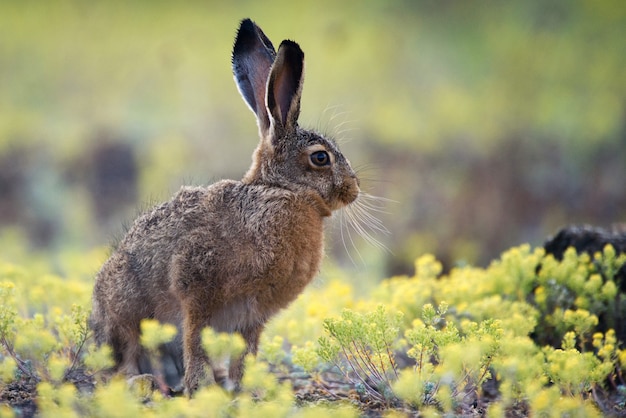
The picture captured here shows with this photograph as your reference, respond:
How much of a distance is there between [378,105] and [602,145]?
354cm

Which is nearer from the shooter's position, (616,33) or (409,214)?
(409,214)

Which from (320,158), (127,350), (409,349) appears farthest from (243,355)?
(320,158)

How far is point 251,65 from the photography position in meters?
5.86

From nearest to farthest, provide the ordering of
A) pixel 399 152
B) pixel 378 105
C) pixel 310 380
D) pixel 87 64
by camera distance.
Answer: pixel 310 380 < pixel 399 152 < pixel 378 105 < pixel 87 64

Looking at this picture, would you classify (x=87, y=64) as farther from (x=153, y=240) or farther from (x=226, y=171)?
(x=153, y=240)

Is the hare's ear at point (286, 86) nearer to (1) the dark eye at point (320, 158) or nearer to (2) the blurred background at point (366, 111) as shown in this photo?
(1) the dark eye at point (320, 158)

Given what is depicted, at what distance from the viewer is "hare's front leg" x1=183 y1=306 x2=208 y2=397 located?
5098 mm

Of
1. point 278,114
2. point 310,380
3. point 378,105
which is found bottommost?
point 310,380

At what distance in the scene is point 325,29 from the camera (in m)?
15.1

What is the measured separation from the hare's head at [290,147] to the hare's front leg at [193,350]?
3.35 feet

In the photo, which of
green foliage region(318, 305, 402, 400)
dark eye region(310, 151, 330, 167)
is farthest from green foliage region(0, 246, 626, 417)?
dark eye region(310, 151, 330, 167)

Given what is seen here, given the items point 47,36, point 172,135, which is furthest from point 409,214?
point 47,36

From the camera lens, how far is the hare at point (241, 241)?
5.13 meters

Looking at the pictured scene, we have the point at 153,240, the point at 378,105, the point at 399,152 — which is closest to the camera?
the point at 153,240
